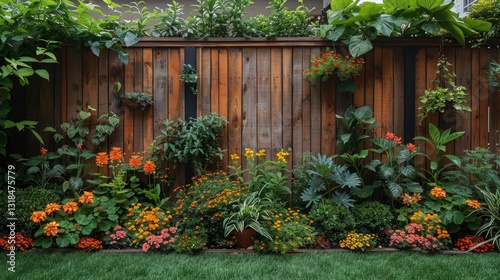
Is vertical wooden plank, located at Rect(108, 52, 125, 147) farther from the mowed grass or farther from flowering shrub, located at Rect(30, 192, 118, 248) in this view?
the mowed grass

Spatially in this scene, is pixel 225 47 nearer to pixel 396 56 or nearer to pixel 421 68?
pixel 396 56

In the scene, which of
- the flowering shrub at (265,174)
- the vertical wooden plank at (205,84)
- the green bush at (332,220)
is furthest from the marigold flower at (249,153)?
the green bush at (332,220)

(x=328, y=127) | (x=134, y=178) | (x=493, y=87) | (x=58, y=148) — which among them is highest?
(x=493, y=87)

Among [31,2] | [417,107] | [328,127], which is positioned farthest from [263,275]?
[31,2]

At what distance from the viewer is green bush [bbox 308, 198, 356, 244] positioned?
3.17 metres

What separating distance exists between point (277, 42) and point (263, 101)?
2.18 ft

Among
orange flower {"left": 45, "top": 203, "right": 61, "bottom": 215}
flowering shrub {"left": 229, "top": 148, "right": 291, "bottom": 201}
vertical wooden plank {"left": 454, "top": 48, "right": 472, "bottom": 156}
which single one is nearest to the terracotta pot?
flowering shrub {"left": 229, "top": 148, "right": 291, "bottom": 201}

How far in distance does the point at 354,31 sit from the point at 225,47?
4.55 ft

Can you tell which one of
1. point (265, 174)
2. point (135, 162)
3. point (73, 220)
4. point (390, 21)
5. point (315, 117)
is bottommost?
point (73, 220)

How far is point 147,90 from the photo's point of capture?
3.82 meters

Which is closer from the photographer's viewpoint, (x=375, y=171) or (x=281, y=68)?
(x=375, y=171)

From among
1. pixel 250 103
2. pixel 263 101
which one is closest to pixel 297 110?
pixel 263 101

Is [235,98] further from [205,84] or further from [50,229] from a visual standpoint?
[50,229]

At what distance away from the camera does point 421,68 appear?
3717 mm
